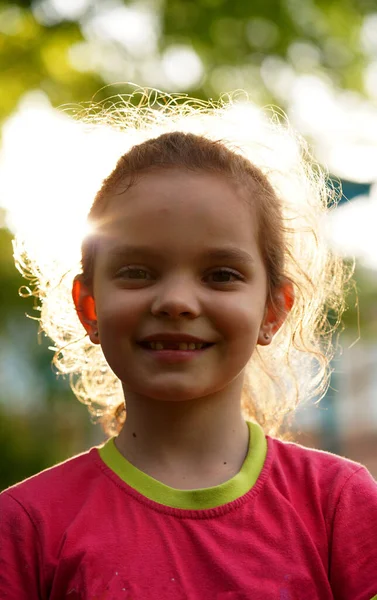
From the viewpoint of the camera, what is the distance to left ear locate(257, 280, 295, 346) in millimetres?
2148

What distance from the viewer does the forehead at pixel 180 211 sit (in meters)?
1.90

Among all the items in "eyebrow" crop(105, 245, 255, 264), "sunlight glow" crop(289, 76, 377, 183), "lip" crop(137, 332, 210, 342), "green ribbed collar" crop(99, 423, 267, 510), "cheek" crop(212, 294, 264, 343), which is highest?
"sunlight glow" crop(289, 76, 377, 183)

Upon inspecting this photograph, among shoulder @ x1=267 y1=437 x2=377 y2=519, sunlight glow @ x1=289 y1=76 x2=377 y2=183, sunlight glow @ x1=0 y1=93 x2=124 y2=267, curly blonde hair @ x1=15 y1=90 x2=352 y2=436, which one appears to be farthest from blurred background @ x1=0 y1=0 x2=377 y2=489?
shoulder @ x1=267 y1=437 x2=377 y2=519

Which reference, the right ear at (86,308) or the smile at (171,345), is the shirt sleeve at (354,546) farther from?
the right ear at (86,308)

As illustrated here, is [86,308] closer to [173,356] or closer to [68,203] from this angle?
[173,356]

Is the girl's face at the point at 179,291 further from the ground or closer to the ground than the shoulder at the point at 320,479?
further from the ground

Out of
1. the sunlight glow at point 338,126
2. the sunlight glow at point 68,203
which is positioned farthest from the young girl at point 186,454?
the sunlight glow at point 338,126

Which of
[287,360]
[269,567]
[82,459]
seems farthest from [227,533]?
[287,360]

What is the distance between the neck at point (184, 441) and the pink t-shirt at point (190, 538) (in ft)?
0.16

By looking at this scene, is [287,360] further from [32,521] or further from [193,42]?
[193,42]

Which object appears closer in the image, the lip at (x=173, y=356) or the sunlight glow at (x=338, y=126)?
the lip at (x=173, y=356)

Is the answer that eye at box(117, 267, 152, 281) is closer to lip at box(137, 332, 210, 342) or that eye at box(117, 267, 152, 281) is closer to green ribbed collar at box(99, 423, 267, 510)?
lip at box(137, 332, 210, 342)

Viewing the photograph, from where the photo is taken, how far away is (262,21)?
22.3 ft

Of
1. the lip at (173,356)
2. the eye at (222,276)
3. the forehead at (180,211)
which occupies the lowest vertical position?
the lip at (173,356)
